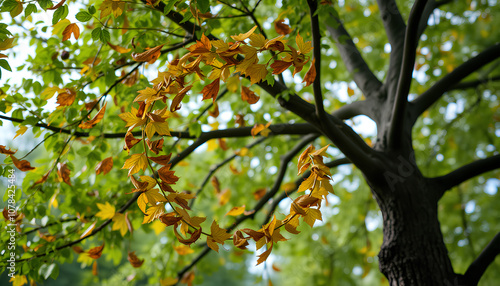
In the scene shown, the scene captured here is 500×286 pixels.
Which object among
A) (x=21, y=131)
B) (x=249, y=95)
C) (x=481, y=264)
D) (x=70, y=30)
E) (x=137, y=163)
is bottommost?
(x=481, y=264)

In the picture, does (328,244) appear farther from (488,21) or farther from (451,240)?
(488,21)

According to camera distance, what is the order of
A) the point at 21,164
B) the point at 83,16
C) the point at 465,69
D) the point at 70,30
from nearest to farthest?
Answer: the point at 83,16, the point at 70,30, the point at 21,164, the point at 465,69

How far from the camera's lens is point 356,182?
4875mm

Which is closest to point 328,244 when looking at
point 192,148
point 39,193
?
point 192,148

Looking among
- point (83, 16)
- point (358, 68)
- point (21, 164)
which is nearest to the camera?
point (83, 16)

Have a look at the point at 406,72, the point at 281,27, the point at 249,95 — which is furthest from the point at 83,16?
the point at 406,72

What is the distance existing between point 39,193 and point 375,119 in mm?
2156

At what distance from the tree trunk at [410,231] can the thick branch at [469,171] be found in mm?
93

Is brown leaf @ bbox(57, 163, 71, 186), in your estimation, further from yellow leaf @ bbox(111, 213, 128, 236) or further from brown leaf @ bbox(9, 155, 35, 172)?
yellow leaf @ bbox(111, 213, 128, 236)

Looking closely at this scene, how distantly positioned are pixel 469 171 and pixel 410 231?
0.56 m

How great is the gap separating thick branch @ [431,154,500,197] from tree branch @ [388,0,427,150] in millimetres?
367

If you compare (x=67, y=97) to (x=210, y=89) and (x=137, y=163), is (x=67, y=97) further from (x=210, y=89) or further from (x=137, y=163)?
(x=210, y=89)

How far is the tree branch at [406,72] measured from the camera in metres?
A: 1.74

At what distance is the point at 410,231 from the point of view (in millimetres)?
1957
